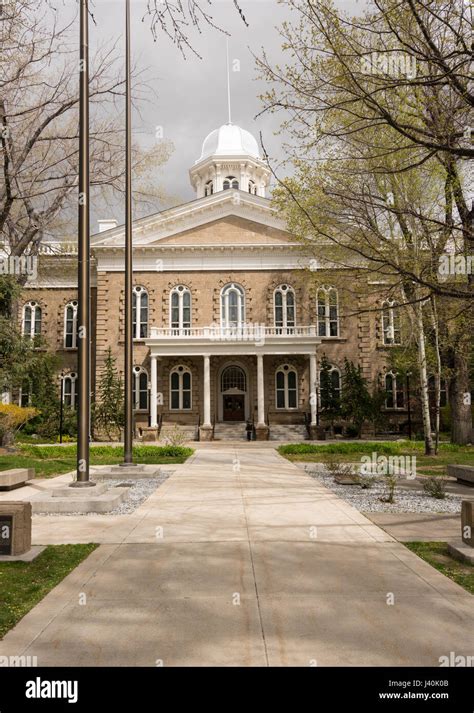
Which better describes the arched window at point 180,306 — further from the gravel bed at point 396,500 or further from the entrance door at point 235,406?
the gravel bed at point 396,500

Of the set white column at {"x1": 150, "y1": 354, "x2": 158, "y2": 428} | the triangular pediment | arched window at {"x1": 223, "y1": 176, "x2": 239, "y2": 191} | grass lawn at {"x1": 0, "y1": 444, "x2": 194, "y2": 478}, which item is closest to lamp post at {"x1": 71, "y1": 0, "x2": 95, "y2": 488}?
grass lawn at {"x1": 0, "y1": 444, "x2": 194, "y2": 478}

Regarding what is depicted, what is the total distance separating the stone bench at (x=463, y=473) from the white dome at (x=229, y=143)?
1431 inches

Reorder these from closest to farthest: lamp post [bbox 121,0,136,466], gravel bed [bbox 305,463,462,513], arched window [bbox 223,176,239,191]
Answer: gravel bed [bbox 305,463,462,513]
lamp post [bbox 121,0,136,466]
arched window [bbox 223,176,239,191]

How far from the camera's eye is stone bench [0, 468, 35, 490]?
11.7 metres

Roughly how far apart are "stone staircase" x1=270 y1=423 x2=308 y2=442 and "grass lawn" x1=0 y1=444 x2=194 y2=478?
1054cm

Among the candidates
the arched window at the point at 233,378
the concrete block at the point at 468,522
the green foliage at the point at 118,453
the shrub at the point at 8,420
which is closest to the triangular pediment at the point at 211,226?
the arched window at the point at 233,378

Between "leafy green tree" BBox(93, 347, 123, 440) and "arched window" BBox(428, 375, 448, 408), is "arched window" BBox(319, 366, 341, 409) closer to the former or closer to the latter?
"arched window" BBox(428, 375, 448, 408)

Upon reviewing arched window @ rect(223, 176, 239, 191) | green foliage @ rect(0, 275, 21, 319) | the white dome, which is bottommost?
green foliage @ rect(0, 275, 21, 319)

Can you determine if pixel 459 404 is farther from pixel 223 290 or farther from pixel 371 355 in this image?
pixel 223 290

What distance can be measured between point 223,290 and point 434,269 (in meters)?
21.3

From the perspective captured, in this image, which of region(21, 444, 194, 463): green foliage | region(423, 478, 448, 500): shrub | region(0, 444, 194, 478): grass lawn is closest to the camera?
region(423, 478, 448, 500): shrub

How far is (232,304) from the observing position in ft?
115

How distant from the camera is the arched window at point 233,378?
117ft
